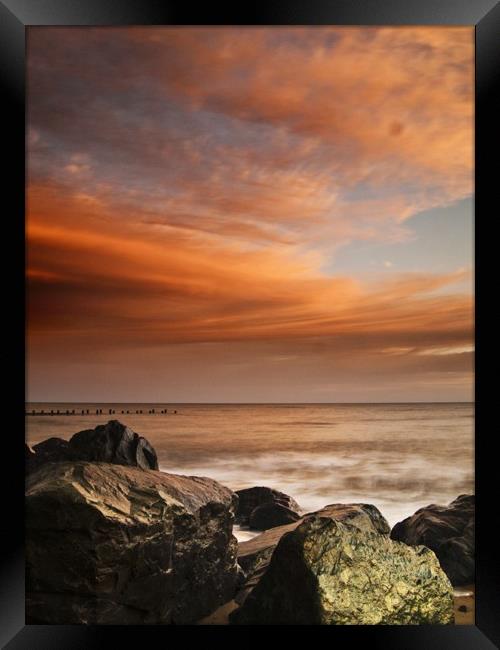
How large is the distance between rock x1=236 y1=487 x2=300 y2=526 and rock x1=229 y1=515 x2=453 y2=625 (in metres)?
0.16

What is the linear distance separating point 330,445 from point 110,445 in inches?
37.1

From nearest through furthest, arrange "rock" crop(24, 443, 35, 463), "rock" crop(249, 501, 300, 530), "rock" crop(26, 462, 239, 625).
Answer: "rock" crop(26, 462, 239, 625) < "rock" crop(24, 443, 35, 463) < "rock" crop(249, 501, 300, 530)

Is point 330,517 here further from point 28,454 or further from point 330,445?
point 28,454

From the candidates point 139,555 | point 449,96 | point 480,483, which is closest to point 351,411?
point 480,483

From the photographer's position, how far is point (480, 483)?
235cm

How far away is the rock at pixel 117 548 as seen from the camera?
227cm

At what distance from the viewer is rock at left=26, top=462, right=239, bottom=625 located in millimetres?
2266

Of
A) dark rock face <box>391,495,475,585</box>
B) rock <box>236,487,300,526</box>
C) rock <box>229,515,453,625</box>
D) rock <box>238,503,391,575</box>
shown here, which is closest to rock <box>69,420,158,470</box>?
rock <box>236,487,300,526</box>

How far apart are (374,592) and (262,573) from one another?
0.46m

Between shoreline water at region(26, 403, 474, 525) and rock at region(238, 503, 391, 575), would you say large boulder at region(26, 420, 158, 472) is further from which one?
rock at region(238, 503, 391, 575)

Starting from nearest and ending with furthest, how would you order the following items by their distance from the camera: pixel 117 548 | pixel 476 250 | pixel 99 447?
1. pixel 117 548
2. pixel 476 250
3. pixel 99 447

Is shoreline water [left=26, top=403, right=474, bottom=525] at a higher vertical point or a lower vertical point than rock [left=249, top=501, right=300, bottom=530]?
higher

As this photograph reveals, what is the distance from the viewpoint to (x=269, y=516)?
2537 mm

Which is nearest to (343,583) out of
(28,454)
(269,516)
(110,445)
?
(269,516)
